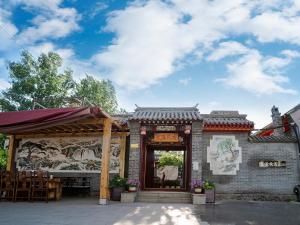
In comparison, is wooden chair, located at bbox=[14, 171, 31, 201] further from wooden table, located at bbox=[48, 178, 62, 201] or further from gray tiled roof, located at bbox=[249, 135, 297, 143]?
gray tiled roof, located at bbox=[249, 135, 297, 143]

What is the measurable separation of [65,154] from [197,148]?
5.83m

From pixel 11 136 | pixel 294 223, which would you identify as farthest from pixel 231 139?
pixel 11 136

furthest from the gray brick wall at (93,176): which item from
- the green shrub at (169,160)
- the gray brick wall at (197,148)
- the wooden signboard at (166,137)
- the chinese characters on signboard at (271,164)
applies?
the green shrub at (169,160)

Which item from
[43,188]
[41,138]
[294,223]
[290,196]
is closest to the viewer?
[294,223]

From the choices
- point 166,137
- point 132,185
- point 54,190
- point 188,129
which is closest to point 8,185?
point 54,190

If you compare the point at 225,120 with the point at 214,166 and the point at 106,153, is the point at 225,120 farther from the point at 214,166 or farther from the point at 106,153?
the point at 106,153

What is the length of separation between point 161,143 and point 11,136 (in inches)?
278

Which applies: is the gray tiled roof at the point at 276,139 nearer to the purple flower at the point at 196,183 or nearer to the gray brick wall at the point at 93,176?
the purple flower at the point at 196,183

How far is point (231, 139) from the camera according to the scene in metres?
12.5

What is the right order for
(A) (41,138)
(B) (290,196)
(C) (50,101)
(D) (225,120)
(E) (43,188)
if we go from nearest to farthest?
(E) (43,188)
(B) (290,196)
(D) (225,120)
(A) (41,138)
(C) (50,101)

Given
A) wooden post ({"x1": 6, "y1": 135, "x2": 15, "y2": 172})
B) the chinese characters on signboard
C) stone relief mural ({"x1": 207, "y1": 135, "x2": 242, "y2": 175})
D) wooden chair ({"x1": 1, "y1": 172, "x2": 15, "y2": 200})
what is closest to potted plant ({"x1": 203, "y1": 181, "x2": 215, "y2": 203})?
stone relief mural ({"x1": 207, "y1": 135, "x2": 242, "y2": 175})

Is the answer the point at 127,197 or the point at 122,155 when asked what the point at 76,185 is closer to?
the point at 122,155

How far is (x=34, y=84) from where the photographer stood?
76.0 feet

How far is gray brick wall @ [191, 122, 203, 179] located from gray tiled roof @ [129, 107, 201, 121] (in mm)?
458
